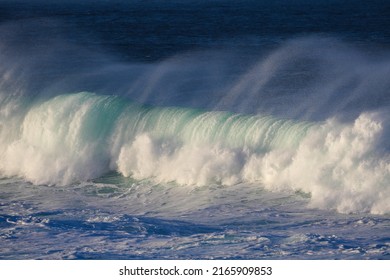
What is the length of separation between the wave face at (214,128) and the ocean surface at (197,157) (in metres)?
0.04

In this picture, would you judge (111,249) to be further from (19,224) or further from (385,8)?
(385,8)

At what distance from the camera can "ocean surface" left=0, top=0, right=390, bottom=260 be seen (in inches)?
704

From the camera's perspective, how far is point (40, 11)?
77000 mm

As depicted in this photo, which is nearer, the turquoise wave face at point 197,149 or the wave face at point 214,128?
the turquoise wave face at point 197,149

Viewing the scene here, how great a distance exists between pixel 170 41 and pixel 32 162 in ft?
90.6

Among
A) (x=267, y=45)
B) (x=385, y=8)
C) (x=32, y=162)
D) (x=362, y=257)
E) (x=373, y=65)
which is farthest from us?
(x=385, y=8)

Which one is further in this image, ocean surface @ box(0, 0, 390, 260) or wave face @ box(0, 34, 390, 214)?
wave face @ box(0, 34, 390, 214)

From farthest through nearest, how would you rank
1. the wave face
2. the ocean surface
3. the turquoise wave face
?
the wave face, the turquoise wave face, the ocean surface

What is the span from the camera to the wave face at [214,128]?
66.7 feet

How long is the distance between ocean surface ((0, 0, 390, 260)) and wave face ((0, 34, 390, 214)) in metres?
0.04

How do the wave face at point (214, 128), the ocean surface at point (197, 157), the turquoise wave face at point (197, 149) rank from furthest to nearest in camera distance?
the wave face at point (214, 128)
the turquoise wave face at point (197, 149)
the ocean surface at point (197, 157)

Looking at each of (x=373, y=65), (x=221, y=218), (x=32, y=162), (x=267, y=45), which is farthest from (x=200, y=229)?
(x=267, y=45)

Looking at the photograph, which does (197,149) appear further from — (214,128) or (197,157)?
(214,128)

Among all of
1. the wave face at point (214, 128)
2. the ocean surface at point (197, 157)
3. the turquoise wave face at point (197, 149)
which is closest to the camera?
the ocean surface at point (197, 157)
